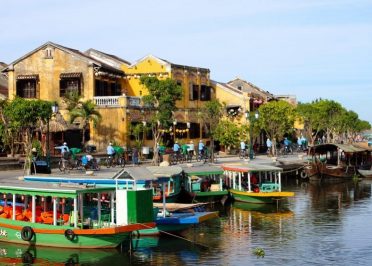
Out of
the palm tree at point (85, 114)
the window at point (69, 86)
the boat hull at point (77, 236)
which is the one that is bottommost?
the boat hull at point (77, 236)

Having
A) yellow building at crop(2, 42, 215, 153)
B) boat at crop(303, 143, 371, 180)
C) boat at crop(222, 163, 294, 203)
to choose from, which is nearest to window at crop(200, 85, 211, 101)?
yellow building at crop(2, 42, 215, 153)

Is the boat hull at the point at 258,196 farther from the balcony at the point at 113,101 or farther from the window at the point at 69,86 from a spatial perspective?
the window at the point at 69,86

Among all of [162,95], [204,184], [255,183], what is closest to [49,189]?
[204,184]

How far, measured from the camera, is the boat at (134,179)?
91.2 ft

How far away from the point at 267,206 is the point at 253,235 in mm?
9946

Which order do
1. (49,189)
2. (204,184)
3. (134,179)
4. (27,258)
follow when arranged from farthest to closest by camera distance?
1. (204,184)
2. (134,179)
3. (49,189)
4. (27,258)

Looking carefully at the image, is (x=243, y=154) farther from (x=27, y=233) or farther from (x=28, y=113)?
(x=27, y=233)

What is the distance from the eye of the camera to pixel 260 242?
28.5m

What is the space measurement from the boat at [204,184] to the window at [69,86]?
20.0m

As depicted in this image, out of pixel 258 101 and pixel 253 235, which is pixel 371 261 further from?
pixel 258 101

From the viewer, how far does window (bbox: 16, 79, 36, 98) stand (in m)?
60.3

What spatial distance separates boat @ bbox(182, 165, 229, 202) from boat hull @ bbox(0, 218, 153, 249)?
13335 millimetres

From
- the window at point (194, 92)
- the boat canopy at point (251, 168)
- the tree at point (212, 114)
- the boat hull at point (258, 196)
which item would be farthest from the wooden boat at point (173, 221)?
the window at point (194, 92)

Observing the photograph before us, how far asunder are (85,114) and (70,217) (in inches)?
1099
